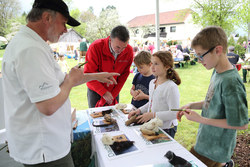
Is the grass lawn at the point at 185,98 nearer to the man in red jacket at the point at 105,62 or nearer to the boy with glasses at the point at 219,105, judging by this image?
the man in red jacket at the point at 105,62

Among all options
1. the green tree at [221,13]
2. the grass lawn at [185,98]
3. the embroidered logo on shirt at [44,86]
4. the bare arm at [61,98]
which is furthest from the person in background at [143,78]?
the green tree at [221,13]

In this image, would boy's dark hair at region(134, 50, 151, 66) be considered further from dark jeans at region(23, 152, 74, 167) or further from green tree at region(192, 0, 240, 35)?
green tree at region(192, 0, 240, 35)

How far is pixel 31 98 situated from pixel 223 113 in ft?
4.05

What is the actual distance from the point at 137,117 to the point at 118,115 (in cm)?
34

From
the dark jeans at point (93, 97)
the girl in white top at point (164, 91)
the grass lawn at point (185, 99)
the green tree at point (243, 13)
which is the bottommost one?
the grass lawn at point (185, 99)

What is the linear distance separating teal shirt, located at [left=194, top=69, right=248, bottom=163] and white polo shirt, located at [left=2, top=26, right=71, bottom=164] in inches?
41.3

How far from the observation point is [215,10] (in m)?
4.57

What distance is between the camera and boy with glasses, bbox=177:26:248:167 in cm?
109

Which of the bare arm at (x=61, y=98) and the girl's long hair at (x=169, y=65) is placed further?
the girl's long hair at (x=169, y=65)

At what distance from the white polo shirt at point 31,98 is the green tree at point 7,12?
4.18 m

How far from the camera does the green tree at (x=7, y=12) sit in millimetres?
4344

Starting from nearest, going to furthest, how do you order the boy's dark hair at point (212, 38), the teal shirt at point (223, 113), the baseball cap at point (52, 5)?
the baseball cap at point (52, 5) < the teal shirt at point (223, 113) < the boy's dark hair at point (212, 38)

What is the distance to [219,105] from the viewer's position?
1.22 m

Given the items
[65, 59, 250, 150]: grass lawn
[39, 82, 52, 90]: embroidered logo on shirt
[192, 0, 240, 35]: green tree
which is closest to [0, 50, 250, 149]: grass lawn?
[65, 59, 250, 150]: grass lawn
